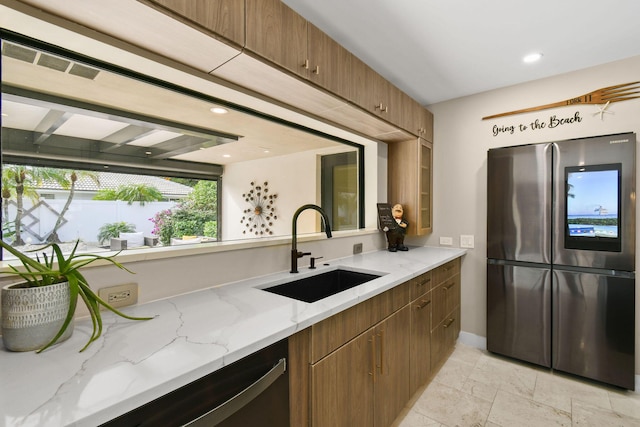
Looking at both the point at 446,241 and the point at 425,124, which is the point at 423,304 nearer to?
the point at 446,241

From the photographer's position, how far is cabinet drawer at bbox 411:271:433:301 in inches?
77.5

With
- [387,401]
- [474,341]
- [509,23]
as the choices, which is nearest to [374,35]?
[509,23]

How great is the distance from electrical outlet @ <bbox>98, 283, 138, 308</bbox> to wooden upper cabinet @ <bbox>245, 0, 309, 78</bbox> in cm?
115

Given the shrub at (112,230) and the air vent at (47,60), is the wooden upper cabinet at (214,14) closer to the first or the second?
the air vent at (47,60)

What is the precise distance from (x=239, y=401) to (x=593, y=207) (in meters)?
2.68

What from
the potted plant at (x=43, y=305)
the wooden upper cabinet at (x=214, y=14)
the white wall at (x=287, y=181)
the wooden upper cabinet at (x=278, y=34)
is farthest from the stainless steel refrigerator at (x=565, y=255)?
the potted plant at (x=43, y=305)

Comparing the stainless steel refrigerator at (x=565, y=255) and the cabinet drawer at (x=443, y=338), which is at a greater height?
the stainless steel refrigerator at (x=565, y=255)

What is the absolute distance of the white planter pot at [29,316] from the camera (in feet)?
2.73

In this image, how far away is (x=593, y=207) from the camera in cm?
218

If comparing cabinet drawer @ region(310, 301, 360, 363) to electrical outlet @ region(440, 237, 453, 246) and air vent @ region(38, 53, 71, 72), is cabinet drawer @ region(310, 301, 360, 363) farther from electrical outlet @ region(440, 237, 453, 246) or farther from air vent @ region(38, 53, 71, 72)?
electrical outlet @ region(440, 237, 453, 246)

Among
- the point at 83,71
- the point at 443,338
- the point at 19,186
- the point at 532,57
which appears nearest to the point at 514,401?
the point at 443,338

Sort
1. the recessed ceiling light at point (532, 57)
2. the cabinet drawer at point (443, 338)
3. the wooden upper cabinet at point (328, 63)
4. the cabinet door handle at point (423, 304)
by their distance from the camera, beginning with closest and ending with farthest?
the wooden upper cabinet at point (328, 63), the cabinet door handle at point (423, 304), the recessed ceiling light at point (532, 57), the cabinet drawer at point (443, 338)

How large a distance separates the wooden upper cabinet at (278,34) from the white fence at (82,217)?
1.07m

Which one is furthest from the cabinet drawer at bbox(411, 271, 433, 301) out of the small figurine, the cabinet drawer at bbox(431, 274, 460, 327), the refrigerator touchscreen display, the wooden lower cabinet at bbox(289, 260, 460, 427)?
the refrigerator touchscreen display
